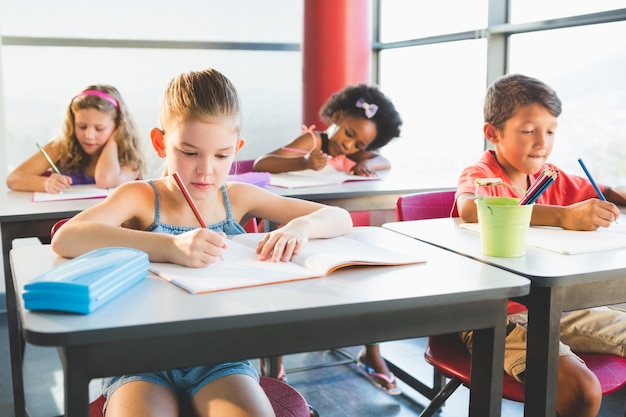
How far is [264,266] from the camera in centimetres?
132

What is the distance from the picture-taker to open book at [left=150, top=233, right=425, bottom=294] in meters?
1.19

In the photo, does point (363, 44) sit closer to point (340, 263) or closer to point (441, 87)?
point (441, 87)

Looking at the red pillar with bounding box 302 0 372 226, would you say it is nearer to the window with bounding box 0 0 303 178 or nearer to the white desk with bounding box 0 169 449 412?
the window with bounding box 0 0 303 178

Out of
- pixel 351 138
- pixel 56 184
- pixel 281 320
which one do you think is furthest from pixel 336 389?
pixel 281 320

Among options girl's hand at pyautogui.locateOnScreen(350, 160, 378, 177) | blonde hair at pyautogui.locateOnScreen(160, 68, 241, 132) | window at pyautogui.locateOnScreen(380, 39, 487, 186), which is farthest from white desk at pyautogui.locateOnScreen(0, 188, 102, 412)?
window at pyautogui.locateOnScreen(380, 39, 487, 186)

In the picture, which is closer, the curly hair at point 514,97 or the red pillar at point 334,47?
the curly hair at point 514,97

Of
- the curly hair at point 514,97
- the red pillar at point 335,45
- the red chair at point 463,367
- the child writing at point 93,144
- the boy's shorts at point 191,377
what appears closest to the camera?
the boy's shorts at point 191,377

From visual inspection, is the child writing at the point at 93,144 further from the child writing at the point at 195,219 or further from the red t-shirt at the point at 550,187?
the red t-shirt at the point at 550,187

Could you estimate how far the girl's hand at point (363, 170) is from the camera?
3.11 metres

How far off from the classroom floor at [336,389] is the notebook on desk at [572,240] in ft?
3.04

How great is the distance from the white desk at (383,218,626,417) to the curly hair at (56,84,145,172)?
1.89 m

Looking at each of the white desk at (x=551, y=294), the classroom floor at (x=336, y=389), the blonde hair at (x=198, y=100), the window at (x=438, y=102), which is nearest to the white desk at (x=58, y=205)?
the classroom floor at (x=336, y=389)

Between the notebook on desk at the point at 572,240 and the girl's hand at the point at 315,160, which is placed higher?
the girl's hand at the point at 315,160

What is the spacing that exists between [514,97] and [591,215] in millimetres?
465
